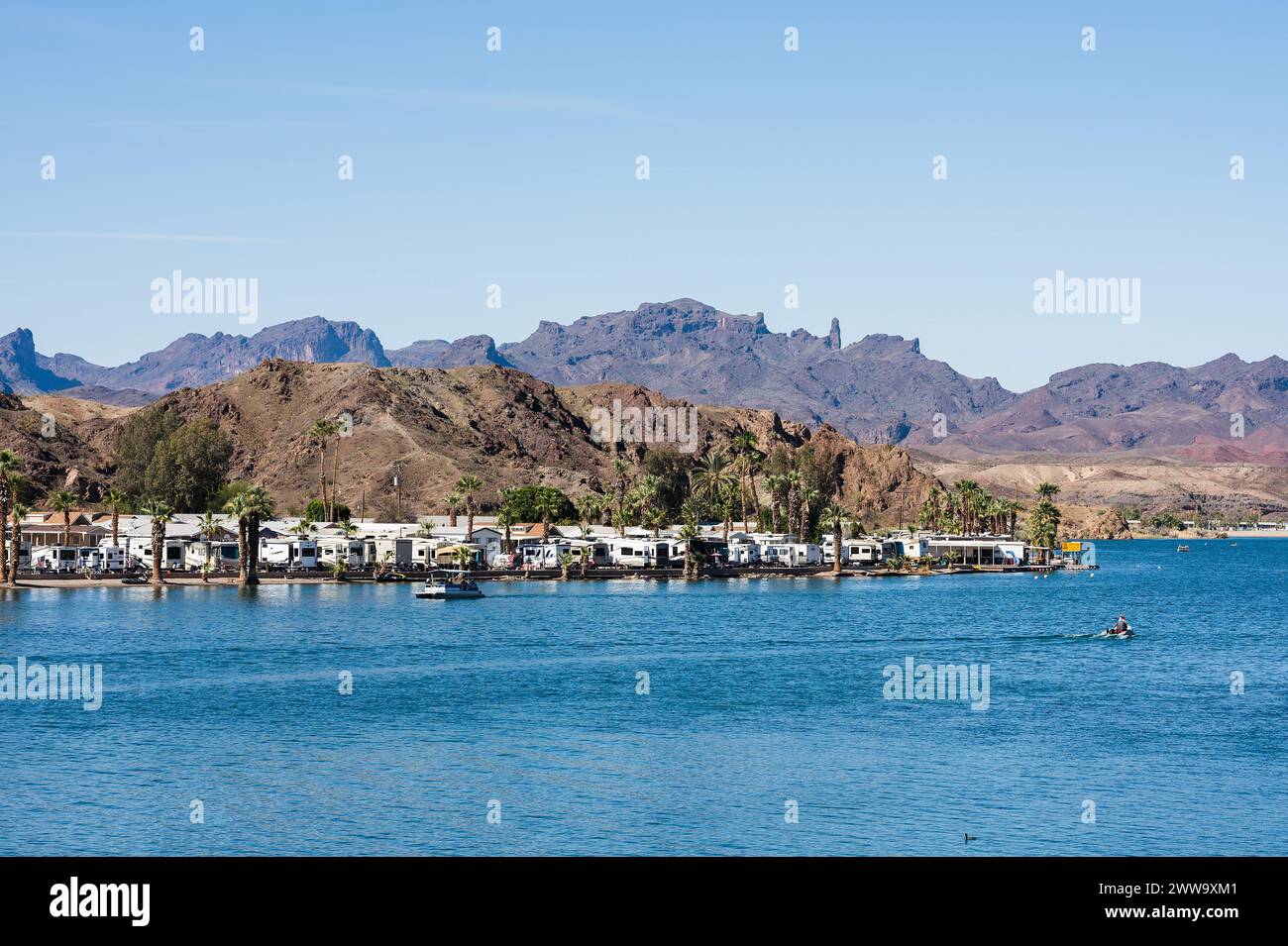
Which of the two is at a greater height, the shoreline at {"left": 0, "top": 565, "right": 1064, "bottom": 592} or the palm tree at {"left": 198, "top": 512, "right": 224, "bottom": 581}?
the palm tree at {"left": 198, "top": 512, "right": 224, "bottom": 581}

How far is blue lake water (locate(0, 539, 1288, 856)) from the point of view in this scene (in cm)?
4062

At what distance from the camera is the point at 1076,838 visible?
39.5 metres

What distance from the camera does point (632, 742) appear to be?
185 ft

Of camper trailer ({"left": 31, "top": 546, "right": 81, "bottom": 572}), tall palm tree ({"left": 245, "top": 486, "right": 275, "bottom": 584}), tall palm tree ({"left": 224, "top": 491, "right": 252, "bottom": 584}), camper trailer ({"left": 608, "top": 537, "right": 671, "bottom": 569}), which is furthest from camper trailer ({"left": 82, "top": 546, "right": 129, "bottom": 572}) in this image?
camper trailer ({"left": 608, "top": 537, "right": 671, "bottom": 569})

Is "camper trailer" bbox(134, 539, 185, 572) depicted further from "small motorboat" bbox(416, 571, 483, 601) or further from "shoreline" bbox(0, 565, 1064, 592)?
"small motorboat" bbox(416, 571, 483, 601)

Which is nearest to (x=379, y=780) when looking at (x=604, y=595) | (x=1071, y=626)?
(x=1071, y=626)

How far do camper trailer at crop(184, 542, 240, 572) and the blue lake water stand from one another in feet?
192

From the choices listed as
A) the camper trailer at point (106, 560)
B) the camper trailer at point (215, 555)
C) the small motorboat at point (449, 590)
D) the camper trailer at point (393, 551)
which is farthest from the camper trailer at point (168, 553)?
the small motorboat at point (449, 590)

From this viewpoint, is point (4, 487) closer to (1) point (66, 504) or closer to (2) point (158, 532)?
(2) point (158, 532)

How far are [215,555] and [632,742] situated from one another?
13127cm

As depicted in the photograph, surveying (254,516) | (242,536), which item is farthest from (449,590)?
(242,536)
